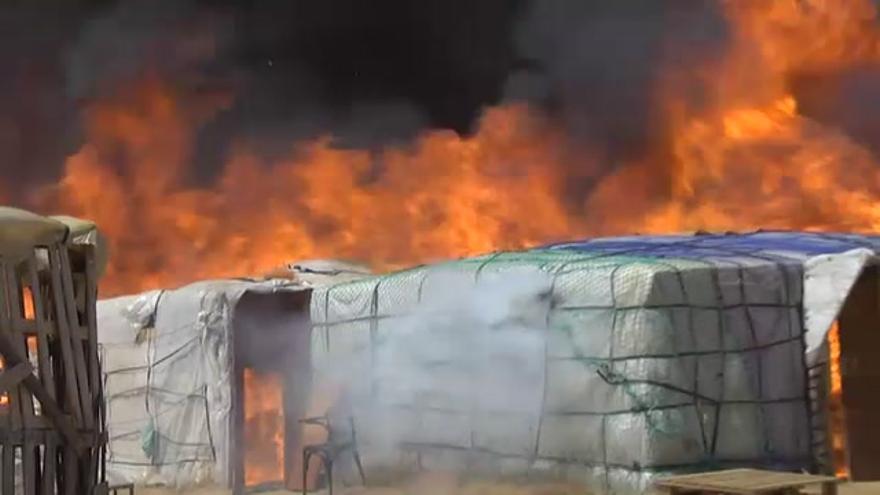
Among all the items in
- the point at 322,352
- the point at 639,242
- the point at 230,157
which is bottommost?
the point at 322,352

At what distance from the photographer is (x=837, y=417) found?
11406mm

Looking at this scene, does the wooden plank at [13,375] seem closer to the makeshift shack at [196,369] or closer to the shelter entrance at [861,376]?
the makeshift shack at [196,369]

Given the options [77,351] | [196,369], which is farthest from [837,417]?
[77,351]

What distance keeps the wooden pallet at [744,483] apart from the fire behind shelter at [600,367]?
2265 millimetres

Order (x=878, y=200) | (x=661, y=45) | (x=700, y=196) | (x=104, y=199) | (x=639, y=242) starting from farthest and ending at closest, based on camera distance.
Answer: (x=104, y=199), (x=661, y=45), (x=700, y=196), (x=878, y=200), (x=639, y=242)

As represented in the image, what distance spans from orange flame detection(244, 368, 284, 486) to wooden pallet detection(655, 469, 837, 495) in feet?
26.8

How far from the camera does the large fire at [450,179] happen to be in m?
16.2

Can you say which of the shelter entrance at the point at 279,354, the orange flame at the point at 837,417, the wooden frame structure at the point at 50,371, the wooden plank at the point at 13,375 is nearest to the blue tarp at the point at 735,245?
the orange flame at the point at 837,417

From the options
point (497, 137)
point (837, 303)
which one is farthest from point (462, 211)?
point (837, 303)

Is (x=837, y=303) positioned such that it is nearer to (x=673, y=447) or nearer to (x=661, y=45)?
(x=673, y=447)

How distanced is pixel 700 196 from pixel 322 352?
676 cm

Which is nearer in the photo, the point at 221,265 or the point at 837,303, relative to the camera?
the point at 837,303

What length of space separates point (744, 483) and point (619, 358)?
310 centimetres

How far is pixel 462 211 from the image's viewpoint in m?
18.4
